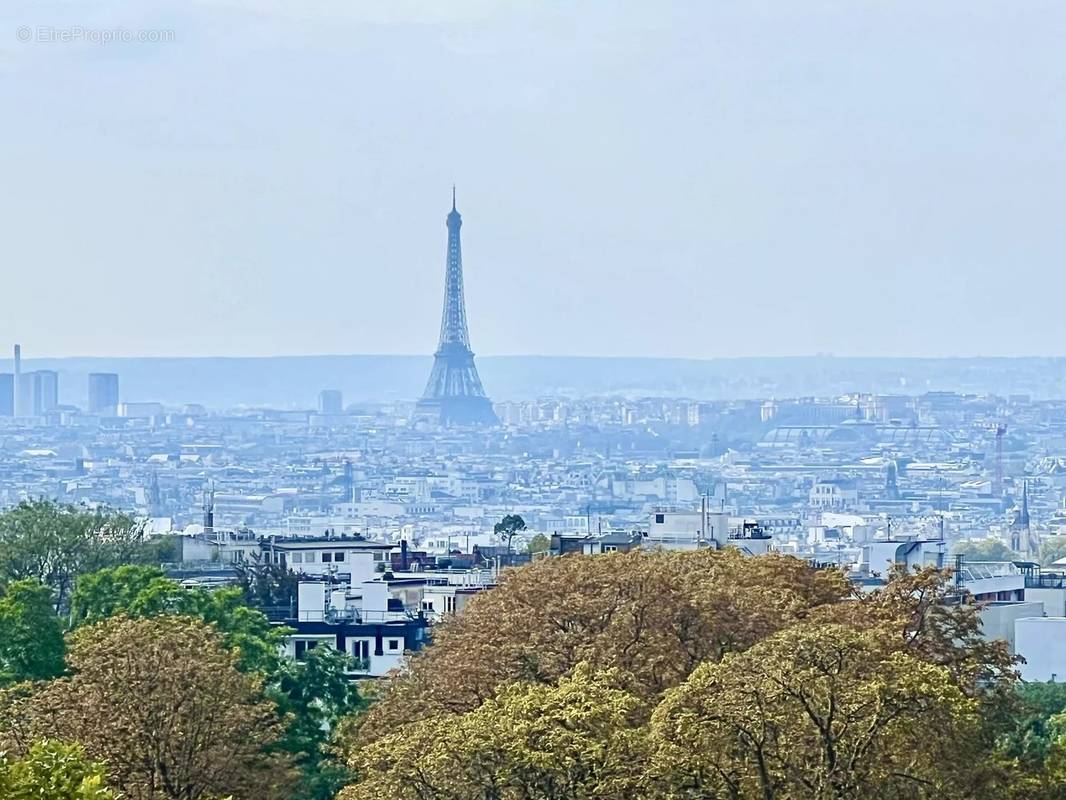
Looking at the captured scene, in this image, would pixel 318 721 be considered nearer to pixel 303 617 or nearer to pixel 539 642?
pixel 539 642

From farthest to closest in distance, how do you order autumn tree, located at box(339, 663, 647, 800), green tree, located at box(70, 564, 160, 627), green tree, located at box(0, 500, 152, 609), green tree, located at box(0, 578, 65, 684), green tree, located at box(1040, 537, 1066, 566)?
green tree, located at box(1040, 537, 1066, 566) → green tree, located at box(0, 500, 152, 609) → green tree, located at box(70, 564, 160, 627) → green tree, located at box(0, 578, 65, 684) → autumn tree, located at box(339, 663, 647, 800)

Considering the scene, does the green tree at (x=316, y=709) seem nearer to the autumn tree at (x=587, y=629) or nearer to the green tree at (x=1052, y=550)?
the autumn tree at (x=587, y=629)

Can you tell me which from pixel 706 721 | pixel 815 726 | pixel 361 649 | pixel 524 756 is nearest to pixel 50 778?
pixel 524 756

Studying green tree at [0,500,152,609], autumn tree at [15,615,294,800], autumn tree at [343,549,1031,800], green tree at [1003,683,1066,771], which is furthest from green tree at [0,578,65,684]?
green tree at [0,500,152,609]

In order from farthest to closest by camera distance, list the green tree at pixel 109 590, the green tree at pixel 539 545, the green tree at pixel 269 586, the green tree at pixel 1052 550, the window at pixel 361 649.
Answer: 1. the green tree at pixel 1052 550
2. the green tree at pixel 539 545
3. the green tree at pixel 269 586
4. the window at pixel 361 649
5. the green tree at pixel 109 590

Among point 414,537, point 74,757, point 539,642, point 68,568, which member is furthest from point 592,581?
point 414,537

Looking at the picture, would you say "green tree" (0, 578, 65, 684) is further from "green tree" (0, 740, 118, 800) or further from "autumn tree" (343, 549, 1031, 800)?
"green tree" (0, 740, 118, 800)

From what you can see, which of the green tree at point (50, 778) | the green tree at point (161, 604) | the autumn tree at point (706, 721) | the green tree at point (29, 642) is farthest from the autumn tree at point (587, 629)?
the green tree at point (29, 642)
